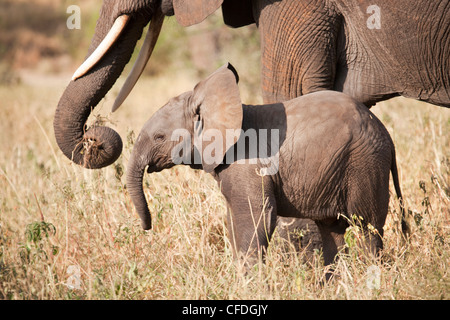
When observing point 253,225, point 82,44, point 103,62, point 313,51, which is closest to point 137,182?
point 253,225

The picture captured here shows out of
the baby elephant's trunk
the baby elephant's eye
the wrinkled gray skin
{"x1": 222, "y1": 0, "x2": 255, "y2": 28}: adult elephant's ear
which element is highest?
{"x1": 222, "y1": 0, "x2": 255, "y2": 28}: adult elephant's ear

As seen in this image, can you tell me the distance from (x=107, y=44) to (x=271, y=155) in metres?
1.18

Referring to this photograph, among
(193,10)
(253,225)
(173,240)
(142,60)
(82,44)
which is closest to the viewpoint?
(253,225)

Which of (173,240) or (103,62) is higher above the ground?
(103,62)

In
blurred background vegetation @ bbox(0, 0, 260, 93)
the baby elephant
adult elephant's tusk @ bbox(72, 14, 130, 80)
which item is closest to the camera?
the baby elephant

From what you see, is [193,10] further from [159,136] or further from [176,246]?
[176,246]

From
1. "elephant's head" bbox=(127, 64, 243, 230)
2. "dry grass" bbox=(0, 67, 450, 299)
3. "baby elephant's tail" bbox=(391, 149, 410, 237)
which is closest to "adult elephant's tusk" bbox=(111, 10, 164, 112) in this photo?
"dry grass" bbox=(0, 67, 450, 299)

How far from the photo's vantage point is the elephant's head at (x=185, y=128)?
357 cm

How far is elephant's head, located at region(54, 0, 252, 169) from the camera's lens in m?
3.92

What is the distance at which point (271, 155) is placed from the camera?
11.6 feet

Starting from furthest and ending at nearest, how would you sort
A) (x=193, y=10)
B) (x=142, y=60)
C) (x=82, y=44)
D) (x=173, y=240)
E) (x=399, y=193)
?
(x=82, y=44) < (x=142, y=60) < (x=173, y=240) < (x=193, y=10) < (x=399, y=193)

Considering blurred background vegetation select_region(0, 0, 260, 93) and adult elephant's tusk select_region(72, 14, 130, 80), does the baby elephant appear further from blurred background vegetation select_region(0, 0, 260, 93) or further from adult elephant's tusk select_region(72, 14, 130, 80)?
blurred background vegetation select_region(0, 0, 260, 93)

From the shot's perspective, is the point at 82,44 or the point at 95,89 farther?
the point at 82,44

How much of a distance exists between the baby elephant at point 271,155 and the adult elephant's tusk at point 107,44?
64 centimetres
